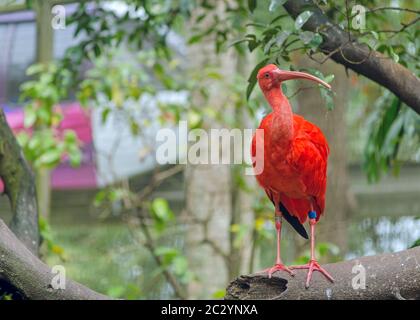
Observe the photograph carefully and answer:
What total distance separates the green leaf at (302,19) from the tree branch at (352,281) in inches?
36.9

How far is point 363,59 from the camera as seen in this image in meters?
3.47

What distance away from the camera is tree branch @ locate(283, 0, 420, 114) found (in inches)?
136

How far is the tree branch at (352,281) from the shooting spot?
2859 millimetres

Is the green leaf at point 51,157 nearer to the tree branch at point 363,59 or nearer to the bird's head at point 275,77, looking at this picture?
the tree branch at point 363,59

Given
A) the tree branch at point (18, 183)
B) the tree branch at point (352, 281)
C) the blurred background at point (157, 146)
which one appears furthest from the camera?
the blurred background at point (157, 146)

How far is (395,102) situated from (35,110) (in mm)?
2619

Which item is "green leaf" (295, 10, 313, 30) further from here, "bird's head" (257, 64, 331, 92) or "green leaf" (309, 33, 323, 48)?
"bird's head" (257, 64, 331, 92)

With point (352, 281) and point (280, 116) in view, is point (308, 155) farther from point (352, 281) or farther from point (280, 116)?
point (352, 281)

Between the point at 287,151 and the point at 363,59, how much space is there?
1.97ft

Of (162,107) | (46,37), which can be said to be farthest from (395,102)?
(46,37)

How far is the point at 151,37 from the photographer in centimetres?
551

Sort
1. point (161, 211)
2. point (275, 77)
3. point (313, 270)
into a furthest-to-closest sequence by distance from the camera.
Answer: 1. point (161, 211)
2. point (275, 77)
3. point (313, 270)

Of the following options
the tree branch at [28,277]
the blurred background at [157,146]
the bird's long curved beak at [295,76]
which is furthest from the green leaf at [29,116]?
the bird's long curved beak at [295,76]

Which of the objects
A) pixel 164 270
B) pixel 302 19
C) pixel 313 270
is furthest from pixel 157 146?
pixel 313 270
